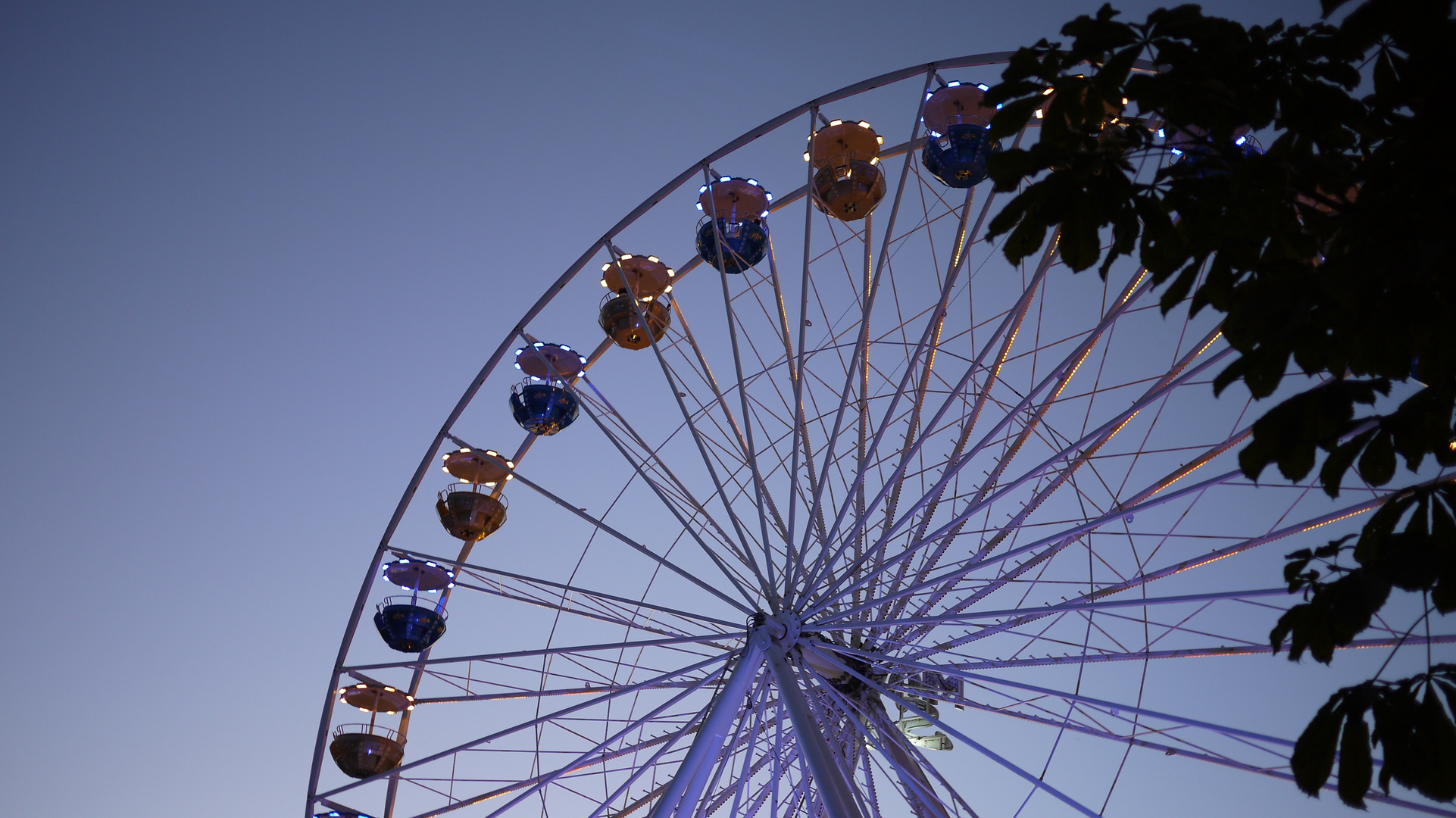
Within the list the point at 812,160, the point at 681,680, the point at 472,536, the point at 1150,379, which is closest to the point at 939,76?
the point at 812,160

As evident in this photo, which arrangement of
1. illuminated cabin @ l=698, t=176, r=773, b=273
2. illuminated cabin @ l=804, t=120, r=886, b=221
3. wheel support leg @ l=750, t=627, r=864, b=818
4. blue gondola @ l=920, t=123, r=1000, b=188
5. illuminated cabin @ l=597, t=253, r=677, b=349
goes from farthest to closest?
illuminated cabin @ l=597, t=253, r=677, b=349
illuminated cabin @ l=698, t=176, r=773, b=273
illuminated cabin @ l=804, t=120, r=886, b=221
blue gondola @ l=920, t=123, r=1000, b=188
wheel support leg @ l=750, t=627, r=864, b=818

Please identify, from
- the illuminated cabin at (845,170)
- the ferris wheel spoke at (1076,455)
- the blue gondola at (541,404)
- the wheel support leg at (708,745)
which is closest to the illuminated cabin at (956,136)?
the illuminated cabin at (845,170)

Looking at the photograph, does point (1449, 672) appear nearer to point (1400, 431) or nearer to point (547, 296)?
point (1400, 431)

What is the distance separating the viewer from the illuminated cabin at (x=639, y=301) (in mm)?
13555

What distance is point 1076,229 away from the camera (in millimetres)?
3158

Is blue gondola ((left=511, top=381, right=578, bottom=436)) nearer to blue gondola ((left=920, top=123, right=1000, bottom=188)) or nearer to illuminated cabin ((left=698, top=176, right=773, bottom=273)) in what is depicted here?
illuminated cabin ((left=698, top=176, right=773, bottom=273))

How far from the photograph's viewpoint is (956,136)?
424 inches

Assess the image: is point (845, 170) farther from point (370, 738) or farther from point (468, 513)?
point (370, 738)

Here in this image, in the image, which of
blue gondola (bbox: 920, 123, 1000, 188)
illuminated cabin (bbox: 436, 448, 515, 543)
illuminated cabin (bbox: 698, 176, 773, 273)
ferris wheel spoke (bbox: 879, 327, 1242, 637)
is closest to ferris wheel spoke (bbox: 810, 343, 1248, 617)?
ferris wheel spoke (bbox: 879, 327, 1242, 637)

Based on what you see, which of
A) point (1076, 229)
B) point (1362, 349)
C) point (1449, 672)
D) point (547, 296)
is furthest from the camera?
point (547, 296)

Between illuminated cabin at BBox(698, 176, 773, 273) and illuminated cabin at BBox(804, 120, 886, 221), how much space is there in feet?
2.79

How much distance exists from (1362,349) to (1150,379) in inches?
314

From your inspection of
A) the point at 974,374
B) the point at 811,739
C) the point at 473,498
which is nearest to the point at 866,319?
the point at 974,374

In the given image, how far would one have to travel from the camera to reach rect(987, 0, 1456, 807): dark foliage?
2.77m
